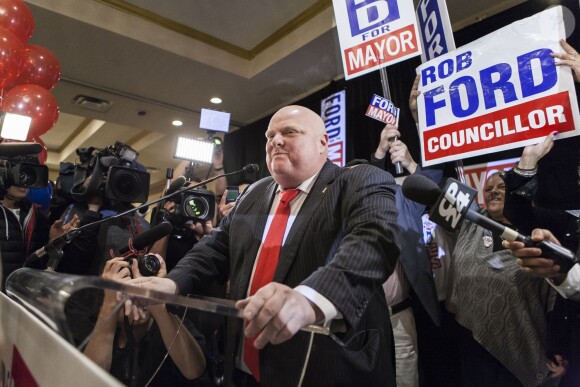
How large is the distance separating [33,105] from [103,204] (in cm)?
99

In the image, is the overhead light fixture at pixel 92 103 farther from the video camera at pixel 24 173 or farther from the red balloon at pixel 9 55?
the video camera at pixel 24 173

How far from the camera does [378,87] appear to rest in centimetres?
318

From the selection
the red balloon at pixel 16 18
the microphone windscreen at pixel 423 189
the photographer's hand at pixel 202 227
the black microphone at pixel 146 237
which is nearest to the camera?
the microphone windscreen at pixel 423 189

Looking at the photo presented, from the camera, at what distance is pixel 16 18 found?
2.34 m

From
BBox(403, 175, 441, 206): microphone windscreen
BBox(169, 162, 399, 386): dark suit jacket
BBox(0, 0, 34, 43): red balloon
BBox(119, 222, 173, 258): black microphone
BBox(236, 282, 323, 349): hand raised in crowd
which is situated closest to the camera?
BBox(236, 282, 323, 349): hand raised in crowd

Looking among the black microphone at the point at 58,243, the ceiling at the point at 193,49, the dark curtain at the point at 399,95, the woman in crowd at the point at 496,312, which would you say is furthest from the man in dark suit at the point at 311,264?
the ceiling at the point at 193,49

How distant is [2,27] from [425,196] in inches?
99.2

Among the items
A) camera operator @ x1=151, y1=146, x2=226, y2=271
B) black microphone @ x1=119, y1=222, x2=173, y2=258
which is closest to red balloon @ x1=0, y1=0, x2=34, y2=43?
camera operator @ x1=151, y1=146, x2=226, y2=271

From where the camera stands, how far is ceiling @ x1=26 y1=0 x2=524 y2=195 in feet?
Result: 10.8

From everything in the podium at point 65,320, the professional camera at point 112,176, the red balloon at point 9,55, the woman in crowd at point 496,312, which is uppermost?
the red balloon at point 9,55

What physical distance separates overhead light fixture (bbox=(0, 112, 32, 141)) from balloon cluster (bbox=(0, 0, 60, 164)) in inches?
36.7

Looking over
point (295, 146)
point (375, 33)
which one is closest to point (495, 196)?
point (375, 33)

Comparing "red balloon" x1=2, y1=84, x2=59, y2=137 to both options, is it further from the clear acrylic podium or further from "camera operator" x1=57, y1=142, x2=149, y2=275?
the clear acrylic podium

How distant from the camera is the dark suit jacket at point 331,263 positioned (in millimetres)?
666
